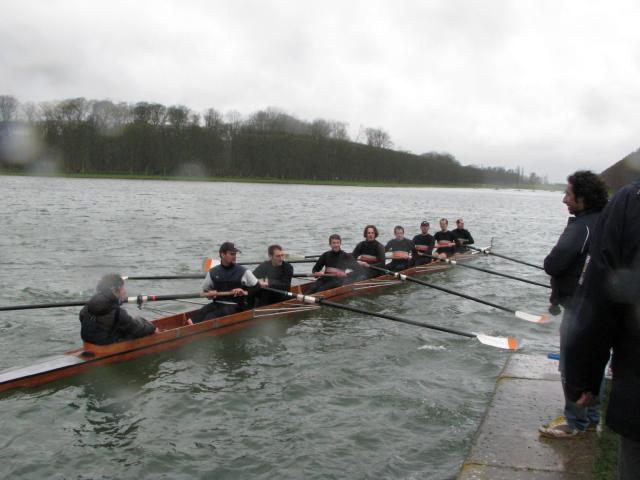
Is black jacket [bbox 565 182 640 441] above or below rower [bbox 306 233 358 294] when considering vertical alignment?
above

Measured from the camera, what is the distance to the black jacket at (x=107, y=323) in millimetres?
7180

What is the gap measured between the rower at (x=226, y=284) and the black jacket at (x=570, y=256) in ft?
19.0

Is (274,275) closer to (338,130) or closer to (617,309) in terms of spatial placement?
(617,309)

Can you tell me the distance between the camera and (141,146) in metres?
80.2

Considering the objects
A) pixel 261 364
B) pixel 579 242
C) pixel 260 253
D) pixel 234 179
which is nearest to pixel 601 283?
pixel 579 242

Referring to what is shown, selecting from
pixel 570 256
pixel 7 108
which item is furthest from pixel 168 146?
pixel 570 256

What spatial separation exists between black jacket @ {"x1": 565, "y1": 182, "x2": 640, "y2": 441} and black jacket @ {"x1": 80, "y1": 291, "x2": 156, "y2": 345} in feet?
20.4

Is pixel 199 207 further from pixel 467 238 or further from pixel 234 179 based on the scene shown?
pixel 234 179

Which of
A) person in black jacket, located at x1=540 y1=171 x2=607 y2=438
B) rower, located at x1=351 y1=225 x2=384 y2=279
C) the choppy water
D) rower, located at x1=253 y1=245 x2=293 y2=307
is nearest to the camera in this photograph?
person in black jacket, located at x1=540 y1=171 x2=607 y2=438

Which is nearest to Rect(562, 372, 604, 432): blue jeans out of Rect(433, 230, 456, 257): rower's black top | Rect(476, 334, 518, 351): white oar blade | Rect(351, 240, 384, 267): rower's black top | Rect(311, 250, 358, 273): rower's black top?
Rect(476, 334, 518, 351): white oar blade

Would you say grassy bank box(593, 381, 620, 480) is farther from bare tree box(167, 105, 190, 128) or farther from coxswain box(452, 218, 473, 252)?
bare tree box(167, 105, 190, 128)

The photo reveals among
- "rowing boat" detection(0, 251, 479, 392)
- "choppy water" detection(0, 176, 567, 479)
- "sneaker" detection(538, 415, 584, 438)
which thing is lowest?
"choppy water" detection(0, 176, 567, 479)

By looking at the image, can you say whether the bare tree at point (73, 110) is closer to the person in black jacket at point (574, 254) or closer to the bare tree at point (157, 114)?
the bare tree at point (157, 114)

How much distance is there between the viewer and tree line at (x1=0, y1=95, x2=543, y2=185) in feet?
251
